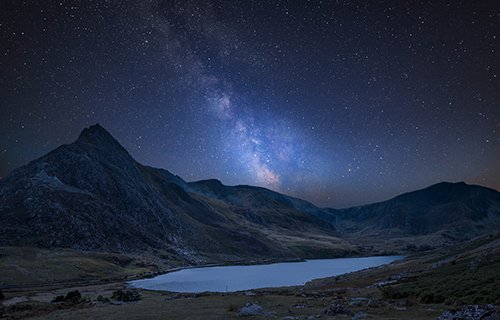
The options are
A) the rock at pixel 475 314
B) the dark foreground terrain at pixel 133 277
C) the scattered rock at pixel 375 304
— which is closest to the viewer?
the rock at pixel 475 314

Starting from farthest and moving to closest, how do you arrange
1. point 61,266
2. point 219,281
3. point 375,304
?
point 219,281
point 61,266
point 375,304

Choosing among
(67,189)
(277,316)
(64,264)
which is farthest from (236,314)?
(67,189)

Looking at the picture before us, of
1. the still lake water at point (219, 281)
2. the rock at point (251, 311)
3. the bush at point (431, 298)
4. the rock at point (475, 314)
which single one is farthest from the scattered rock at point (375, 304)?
the still lake water at point (219, 281)

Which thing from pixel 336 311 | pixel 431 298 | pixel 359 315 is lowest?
pixel 431 298

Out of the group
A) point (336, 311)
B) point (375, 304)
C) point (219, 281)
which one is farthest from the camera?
point (219, 281)

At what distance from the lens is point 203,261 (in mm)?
199625

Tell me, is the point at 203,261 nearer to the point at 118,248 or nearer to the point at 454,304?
the point at 118,248

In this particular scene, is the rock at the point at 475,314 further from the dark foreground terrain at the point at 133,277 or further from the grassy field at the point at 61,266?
the grassy field at the point at 61,266

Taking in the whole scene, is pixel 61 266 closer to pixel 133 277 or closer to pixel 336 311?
pixel 133 277

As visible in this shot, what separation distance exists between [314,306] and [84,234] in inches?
5854

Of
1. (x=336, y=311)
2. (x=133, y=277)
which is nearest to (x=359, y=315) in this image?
(x=336, y=311)

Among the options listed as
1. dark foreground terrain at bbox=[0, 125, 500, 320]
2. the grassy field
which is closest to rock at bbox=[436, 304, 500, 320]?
dark foreground terrain at bbox=[0, 125, 500, 320]

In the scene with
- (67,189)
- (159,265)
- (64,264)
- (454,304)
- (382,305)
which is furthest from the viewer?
(67,189)

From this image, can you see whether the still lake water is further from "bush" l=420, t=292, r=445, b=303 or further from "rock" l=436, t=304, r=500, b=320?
"rock" l=436, t=304, r=500, b=320
